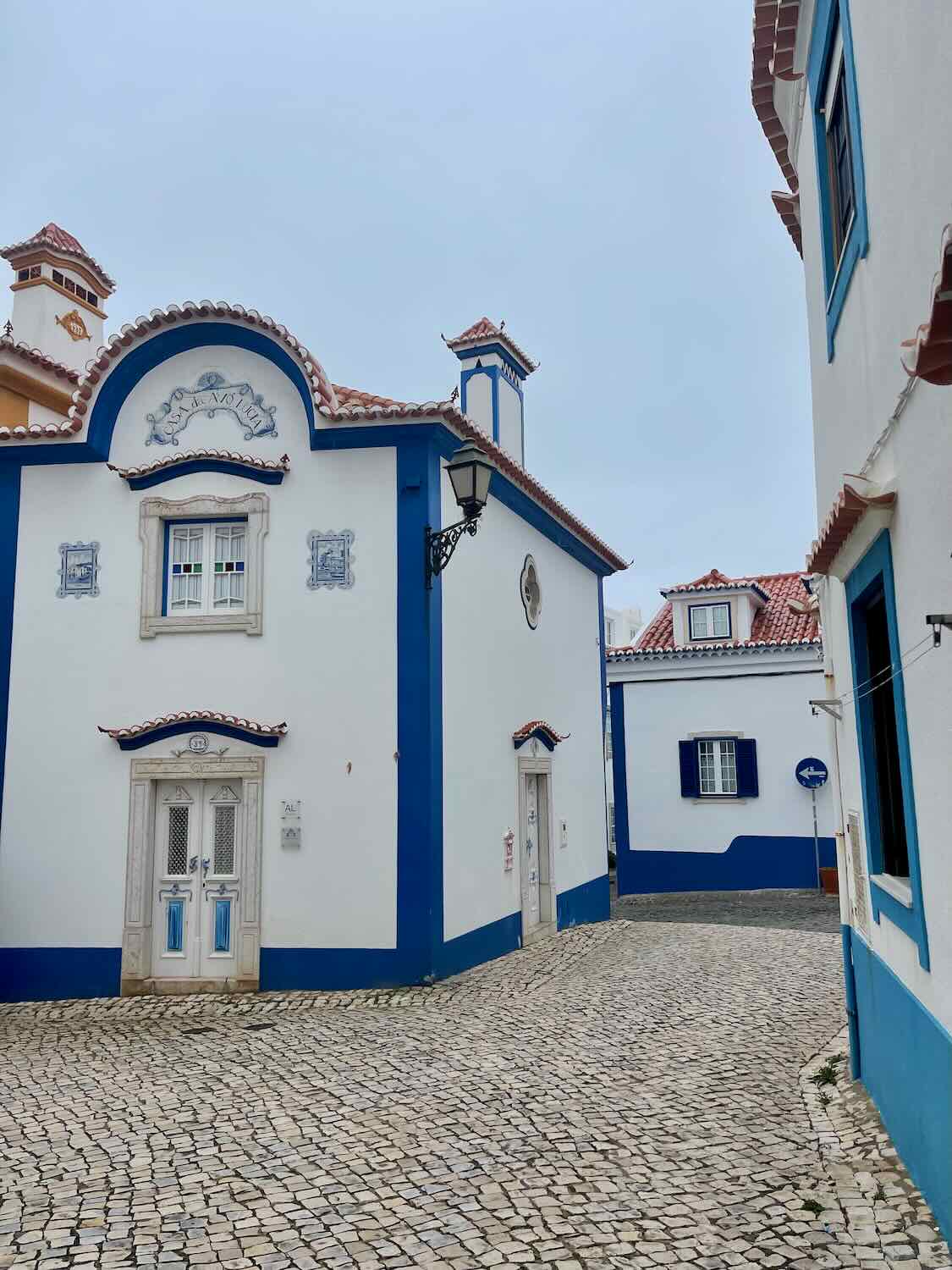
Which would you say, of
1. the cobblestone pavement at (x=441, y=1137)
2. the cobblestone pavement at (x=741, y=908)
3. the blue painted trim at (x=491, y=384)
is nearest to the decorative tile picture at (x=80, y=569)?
the cobblestone pavement at (x=441, y=1137)

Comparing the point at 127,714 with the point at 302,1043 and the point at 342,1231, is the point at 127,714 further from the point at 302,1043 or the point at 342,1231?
the point at 342,1231

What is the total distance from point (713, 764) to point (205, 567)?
41.0ft

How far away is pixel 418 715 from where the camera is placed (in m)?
9.22

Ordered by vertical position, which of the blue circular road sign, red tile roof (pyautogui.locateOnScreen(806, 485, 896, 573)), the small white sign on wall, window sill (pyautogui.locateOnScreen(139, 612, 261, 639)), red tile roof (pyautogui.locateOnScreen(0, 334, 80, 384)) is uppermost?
red tile roof (pyautogui.locateOnScreen(0, 334, 80, 384))

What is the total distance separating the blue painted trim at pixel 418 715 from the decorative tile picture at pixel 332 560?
1.63 feet

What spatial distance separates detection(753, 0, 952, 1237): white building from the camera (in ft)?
11.8

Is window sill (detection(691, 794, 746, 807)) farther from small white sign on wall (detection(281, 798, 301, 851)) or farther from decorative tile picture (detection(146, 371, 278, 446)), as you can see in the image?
decorative tile picture (detection(146, 371, 278, 446))

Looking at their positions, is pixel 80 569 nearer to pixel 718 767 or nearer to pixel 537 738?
pixel 537 738

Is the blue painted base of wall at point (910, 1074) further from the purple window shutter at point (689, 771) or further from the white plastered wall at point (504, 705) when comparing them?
the purple window shutter at point (689, 771)

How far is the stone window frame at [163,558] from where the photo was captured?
31.6 ft

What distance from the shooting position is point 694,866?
63.6ft

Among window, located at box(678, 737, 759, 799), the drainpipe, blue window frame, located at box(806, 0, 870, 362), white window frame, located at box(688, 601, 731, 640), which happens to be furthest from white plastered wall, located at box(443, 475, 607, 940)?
white window frame, located at box(688, 601, 731, 640)

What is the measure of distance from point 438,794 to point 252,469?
3.56 metres

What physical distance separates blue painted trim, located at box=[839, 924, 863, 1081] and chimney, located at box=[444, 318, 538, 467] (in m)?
8.19
